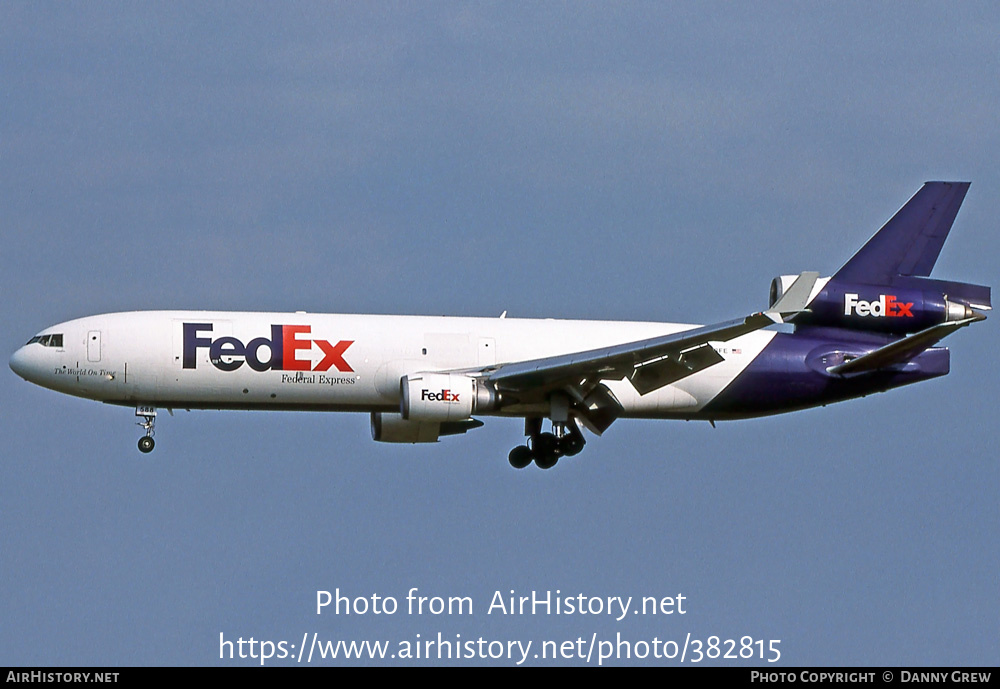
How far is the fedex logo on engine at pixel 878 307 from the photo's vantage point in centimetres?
5703

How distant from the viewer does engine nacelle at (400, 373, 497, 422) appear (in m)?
52.2

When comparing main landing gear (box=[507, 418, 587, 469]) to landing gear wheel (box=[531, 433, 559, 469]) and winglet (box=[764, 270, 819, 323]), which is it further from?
winglet (box=[764, 270, 819, 323])

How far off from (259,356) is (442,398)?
556cm

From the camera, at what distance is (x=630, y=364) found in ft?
173

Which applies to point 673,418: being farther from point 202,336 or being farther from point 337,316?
point 202,336

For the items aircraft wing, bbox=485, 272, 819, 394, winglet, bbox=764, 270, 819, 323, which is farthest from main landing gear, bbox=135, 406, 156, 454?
winglet, bbox=764, 270, 819, 323

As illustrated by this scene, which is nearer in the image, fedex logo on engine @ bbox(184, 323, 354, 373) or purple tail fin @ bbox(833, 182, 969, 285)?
fedex logo on engine @ bbox(184, 323, 354, 373)

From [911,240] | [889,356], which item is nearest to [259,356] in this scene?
[889,356]

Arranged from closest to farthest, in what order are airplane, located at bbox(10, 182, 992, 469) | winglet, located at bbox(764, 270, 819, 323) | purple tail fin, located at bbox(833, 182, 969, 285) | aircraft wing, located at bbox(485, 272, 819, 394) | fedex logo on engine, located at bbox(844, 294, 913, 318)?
winglet, located at bbox(764, 270, 819, 323)
aircraft wing, located at bbox(485, 272, 819, 394)
airplane, located at bbox(10, 182, 992, 469)
fedex logo on engine, located at bbox(844, 294, 913, 318)
purple tail fin, located at bbox(833, 182, 969, 285)

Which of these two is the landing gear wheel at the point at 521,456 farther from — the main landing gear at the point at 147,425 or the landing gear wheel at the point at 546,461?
the main landing gear at the point at 147,425

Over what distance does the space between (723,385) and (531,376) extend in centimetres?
678

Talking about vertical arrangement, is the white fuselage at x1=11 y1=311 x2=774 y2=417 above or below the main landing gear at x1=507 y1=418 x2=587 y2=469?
above

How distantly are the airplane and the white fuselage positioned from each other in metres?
0.04

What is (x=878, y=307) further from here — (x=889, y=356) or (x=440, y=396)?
(x=440, y=396)
